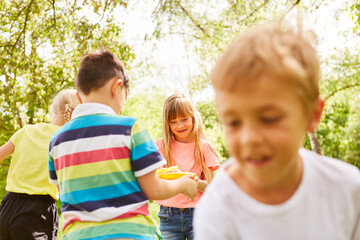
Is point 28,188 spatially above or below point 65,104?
below

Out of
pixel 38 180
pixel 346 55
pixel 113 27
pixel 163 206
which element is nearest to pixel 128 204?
pixel 163 206

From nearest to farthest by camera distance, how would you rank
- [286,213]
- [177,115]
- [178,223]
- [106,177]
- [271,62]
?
[271,62], [286,213], [106,177], [178,223], [177,115]

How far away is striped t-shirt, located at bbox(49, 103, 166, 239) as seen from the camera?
247 cm

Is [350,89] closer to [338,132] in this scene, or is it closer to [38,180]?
[338,132]

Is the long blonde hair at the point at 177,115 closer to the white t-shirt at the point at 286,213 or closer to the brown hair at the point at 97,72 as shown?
the brown hair at the point at 97,72

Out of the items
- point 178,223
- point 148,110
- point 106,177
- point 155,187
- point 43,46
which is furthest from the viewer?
point 148,110

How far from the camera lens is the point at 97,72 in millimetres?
2803

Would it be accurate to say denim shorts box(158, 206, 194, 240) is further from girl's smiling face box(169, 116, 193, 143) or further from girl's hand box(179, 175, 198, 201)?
girl's hand box(179, 175, 198, 201)

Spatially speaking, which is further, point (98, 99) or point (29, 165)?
point (29, 165)

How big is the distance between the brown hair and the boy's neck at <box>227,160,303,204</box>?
1.50 metres

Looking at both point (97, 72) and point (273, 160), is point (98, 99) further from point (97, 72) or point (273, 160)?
point (273, 160)

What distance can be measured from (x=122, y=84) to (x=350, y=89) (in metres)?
18.3

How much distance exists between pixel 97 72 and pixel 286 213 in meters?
1.73

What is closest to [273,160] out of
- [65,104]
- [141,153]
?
[141,153]
